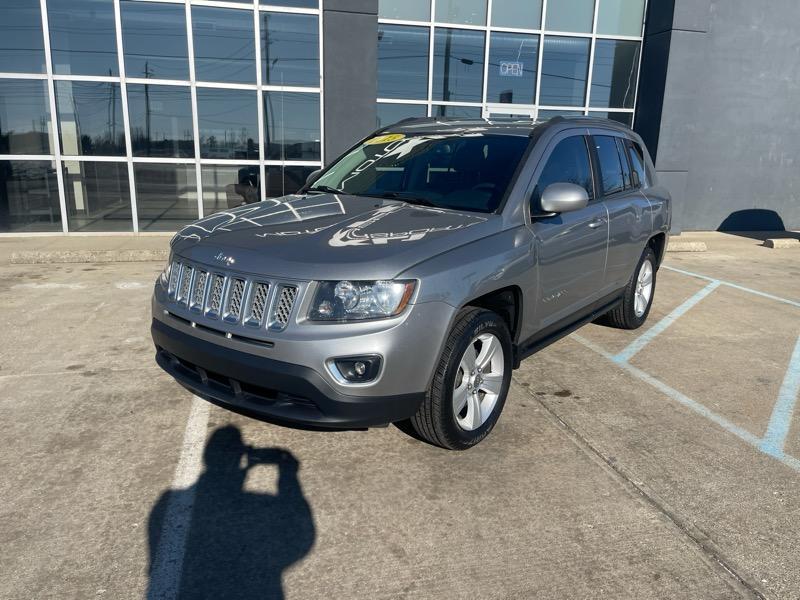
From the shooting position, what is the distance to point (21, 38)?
10398mm

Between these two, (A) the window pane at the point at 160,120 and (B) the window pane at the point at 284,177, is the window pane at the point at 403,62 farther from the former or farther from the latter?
(A) the window pane at the point at 160,120

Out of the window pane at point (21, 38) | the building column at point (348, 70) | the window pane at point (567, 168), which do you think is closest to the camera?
the window pane at point (567, 168)

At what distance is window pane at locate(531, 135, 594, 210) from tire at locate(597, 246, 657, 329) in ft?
4.60

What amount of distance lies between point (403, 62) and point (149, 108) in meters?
4.90

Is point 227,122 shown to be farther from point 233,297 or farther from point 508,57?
point 233,297

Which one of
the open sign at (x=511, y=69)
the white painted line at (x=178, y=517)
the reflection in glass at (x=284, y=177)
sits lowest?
the white painted line at (x=178, y=517)

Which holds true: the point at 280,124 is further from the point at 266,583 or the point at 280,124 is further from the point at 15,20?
the point at 266,583

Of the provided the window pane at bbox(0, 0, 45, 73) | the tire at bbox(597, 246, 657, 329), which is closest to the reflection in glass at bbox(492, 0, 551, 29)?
the tire at bbox(597, 246, 657, 329)

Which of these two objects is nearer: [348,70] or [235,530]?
[235,530]

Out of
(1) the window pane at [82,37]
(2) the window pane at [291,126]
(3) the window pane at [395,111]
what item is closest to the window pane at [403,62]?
(3) the window pane at [395,111]

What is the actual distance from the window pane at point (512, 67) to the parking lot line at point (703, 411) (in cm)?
858

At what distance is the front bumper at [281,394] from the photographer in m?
2.85

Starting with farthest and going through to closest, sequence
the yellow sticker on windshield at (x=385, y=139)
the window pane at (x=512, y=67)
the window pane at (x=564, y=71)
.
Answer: the window pane at (x=564, y=71), the window pane at (x=512, y=67), the yellow sticker on windshield at (x=385, y=139)

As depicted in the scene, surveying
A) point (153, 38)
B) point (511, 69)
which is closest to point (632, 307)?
point (511, 69)
